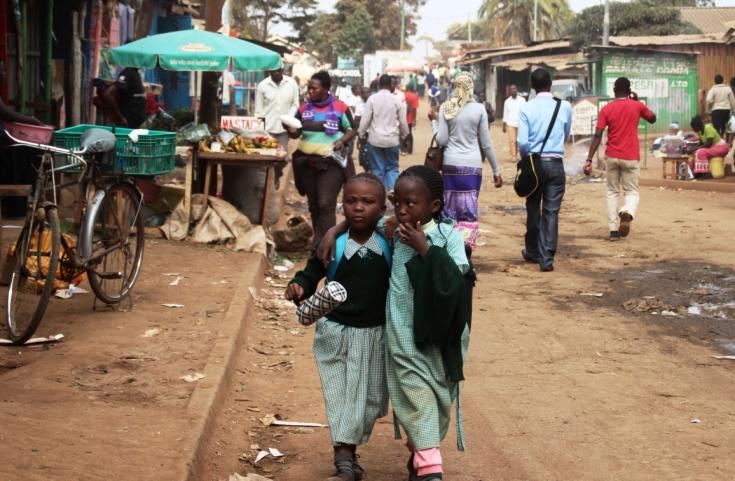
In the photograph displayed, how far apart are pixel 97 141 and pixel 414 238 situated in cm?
351

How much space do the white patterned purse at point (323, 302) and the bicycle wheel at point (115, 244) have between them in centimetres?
295

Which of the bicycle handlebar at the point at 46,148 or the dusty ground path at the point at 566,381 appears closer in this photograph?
the dusty ground path at the point at 566,381

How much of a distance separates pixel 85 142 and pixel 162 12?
21.0 m

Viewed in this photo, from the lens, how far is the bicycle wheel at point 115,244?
302 inches

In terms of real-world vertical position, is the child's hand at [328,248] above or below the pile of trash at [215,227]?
above

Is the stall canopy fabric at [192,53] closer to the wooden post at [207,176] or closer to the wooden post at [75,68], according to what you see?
the wooden post at [207,176]

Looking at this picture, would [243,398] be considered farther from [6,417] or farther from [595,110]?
[595,110]

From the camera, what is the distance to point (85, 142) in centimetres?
738

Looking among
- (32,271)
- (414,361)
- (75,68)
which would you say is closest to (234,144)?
(75,68)

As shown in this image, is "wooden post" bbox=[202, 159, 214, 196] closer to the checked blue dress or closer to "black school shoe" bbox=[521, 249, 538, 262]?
"black school shoe" bbox=[521, 249, 538, 262]

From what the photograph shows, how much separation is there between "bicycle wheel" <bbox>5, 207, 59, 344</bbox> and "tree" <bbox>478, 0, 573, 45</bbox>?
70.4m

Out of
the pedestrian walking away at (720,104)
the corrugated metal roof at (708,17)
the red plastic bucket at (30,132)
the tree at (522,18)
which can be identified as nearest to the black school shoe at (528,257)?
the red plastic bucket at (30,132)

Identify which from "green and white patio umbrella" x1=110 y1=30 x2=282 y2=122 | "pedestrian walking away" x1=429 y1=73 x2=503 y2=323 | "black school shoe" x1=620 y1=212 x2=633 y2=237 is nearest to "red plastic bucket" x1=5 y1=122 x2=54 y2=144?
"pedestrian walking away" x1=429 y1=73 x2=503 y2=323

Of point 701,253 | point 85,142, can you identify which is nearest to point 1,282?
point 85,142
